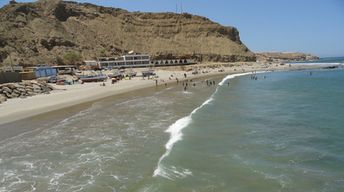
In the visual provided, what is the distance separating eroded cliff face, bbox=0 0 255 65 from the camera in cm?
9981

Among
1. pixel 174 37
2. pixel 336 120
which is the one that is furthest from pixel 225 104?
pixel 174 37

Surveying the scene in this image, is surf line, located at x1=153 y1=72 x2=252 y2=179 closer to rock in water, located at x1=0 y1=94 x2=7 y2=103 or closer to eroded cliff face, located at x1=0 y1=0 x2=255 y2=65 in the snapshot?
rock in water, located at x1=0 y1=94 x2=7 y2=103

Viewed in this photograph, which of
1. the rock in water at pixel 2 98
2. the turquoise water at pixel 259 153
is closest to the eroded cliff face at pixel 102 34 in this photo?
the rock in water at pixel 2 98

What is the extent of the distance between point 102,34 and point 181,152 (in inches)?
4569

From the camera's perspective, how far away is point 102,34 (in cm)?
12788

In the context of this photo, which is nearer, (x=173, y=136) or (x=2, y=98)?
(x=173, y=136)

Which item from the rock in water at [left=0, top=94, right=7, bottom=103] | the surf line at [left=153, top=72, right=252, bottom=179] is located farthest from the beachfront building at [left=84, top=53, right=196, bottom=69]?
the surf line at [left=153, top=72, right=252, bottom=179]

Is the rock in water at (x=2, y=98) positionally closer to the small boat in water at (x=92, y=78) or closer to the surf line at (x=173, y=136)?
the surf line at (x=173, y=136)

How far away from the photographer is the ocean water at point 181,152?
1298cm

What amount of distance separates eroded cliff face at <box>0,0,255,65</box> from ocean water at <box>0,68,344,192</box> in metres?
73.7

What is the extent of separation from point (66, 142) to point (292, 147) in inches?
454

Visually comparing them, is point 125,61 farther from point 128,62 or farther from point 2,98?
point 2,98

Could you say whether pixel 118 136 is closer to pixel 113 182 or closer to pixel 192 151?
pixel 192 151

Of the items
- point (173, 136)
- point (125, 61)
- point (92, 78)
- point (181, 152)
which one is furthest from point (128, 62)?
point (181, 152)
